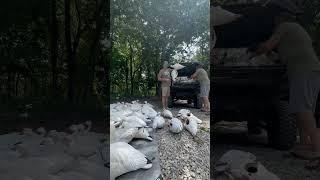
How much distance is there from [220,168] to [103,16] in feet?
5.05

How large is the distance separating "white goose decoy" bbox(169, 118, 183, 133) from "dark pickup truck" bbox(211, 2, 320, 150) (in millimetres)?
326

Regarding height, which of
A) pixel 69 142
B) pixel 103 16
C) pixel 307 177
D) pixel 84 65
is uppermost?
pixel 103 16

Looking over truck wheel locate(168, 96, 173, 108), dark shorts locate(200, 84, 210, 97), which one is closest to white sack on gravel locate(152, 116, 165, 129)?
truck wheel locate(168, 96, 173, 108)

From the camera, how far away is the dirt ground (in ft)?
10.3

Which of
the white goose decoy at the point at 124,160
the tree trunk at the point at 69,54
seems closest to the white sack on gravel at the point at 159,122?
the white goose decoy at the point at 124,160

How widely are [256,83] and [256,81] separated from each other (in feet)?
0.05

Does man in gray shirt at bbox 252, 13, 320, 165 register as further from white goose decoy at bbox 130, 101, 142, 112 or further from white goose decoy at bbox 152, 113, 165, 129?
white goose decoy at bbox 130, 101, 142, 112

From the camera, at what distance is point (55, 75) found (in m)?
3.37

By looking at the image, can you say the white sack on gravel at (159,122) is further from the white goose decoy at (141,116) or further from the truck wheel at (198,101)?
the truck wheel at (198,101)

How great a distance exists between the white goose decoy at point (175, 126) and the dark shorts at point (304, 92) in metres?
0.86

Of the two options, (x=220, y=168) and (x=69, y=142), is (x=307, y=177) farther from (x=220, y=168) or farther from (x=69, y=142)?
(x=69, y=142)

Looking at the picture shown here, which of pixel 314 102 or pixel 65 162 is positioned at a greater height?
pixel 314 102

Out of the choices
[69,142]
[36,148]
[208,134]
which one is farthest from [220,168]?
[36,148]

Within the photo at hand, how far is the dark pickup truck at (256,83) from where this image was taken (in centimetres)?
309
